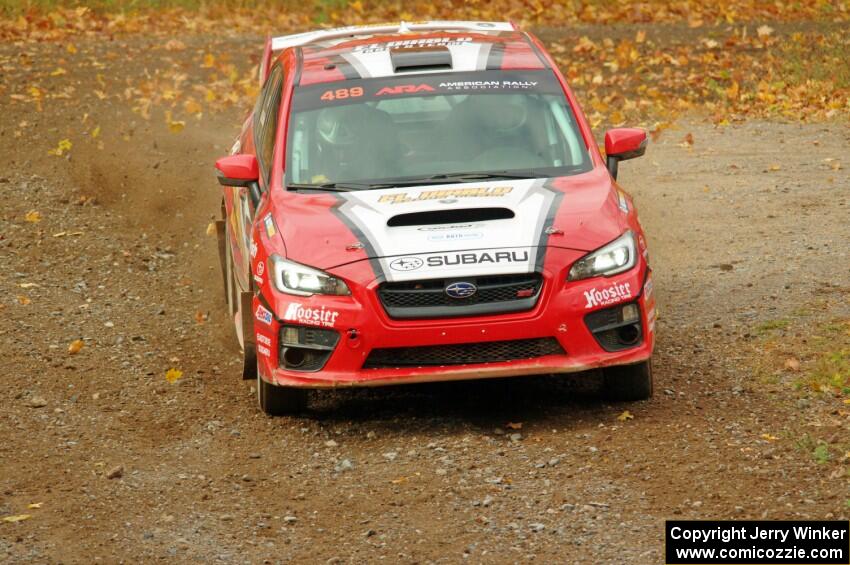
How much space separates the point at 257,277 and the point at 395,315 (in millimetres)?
843

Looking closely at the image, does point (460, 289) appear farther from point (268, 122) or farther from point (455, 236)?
point (268, 122)

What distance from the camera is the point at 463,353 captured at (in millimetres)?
7090

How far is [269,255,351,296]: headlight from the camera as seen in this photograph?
Result: 23.2ft

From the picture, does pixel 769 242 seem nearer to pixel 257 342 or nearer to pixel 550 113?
pixel 550 113

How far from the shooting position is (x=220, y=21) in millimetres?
21734

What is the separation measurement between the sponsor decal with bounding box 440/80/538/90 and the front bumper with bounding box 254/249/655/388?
1562 mm

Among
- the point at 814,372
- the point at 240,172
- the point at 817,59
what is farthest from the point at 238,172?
the point at 817,59

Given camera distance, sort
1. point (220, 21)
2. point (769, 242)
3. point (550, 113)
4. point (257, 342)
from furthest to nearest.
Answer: point (220, 21), point (769, 242), point (550, 113), point (257, 342)

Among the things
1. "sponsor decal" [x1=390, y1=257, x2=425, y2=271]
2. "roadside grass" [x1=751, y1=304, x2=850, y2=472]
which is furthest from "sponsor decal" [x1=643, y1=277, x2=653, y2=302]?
"sponsor decal" [x1=390, y1=257, x2=425, y2=271]

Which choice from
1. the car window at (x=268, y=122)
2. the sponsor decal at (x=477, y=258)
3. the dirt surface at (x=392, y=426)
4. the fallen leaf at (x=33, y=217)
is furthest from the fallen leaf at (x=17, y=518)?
the fallen leaf at (x=33, y=217)

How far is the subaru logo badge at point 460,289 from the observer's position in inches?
275

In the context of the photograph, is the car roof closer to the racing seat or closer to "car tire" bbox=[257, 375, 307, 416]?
the racing seat

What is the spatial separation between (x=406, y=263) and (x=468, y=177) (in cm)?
98

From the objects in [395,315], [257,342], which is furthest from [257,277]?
[395,315]
